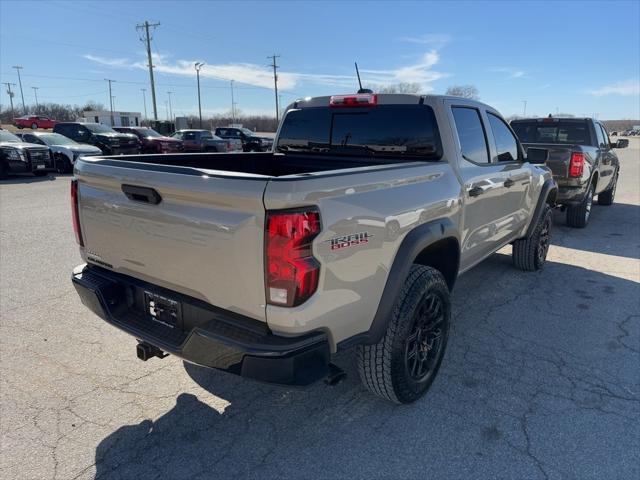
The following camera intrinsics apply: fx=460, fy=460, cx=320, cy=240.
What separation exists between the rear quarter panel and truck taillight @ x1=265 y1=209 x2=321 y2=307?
0.04 metres

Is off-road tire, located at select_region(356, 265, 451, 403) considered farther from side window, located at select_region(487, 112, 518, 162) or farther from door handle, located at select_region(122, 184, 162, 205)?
side window, located at select_region(487, 112, 518, 162)

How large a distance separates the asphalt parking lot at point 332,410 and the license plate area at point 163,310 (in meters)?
0.69

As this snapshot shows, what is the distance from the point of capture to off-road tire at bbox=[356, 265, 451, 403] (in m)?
2.74

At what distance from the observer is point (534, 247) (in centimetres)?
557

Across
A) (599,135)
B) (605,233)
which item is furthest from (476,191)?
(599,135)

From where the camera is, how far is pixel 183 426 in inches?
109

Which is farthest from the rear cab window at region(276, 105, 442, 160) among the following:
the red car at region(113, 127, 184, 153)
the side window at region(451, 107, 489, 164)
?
the red car at region(113, 127, 184, 153)

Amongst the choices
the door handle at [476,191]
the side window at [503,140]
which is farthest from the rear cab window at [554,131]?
the door handle at [476,191]

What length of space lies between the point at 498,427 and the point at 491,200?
6.54 feet

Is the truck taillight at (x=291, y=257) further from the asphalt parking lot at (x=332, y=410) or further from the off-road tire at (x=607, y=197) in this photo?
the off-road tire at (x=607, y=197)

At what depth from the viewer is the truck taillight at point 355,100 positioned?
366cm

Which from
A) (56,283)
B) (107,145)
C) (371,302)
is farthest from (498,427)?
(107,145)

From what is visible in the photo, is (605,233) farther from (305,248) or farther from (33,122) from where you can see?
(33,122)

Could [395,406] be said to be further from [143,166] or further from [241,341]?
[143,166]
